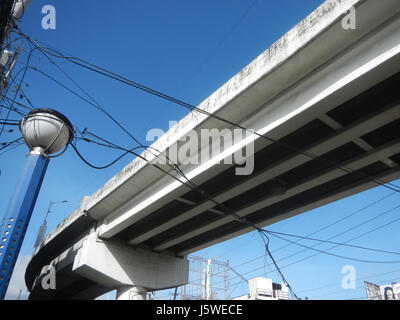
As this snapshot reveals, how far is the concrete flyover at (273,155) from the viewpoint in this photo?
6859 mm

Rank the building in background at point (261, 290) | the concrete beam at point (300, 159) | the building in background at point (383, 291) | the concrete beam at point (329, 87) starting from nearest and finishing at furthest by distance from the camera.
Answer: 1. the concrete beam at point (329, 87)
2. the concrete beam at point (300, 159)
3. the building in background at point (383, 291)
4. the building in background at point (261, 290)

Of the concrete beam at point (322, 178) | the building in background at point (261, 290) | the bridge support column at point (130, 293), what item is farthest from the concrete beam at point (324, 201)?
the building in background at point (261, 290)

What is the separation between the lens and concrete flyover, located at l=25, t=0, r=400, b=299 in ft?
22.5

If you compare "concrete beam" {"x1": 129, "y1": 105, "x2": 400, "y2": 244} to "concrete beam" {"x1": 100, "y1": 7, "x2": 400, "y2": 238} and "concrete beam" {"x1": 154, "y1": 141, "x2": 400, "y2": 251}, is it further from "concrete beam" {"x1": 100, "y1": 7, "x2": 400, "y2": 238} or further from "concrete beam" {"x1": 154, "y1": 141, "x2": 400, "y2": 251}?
"concrete beam" {"x1": 100, "y1": 7, "x2": 400, "y2": 238}

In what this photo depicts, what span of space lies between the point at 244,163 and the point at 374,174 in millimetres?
4022

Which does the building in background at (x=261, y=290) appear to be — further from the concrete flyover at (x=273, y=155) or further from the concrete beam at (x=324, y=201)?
the concrete beam at (x=324, y=201)

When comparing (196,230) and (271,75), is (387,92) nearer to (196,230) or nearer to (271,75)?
(271,75)

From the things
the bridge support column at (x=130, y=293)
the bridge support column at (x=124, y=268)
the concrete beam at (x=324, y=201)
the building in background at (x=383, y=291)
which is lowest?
the bridge support column at (x=130, y=293)

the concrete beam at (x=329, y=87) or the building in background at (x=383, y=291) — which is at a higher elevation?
the building in background at (x=383, y=291)

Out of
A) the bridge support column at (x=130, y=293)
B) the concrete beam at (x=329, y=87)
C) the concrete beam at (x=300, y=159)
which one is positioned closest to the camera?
the concrete beam at (x=329, y=87)

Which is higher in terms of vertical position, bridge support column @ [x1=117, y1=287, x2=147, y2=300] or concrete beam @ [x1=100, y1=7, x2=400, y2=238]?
concrete beam @ [x1=100, y1=7, x2=400, y2=238]

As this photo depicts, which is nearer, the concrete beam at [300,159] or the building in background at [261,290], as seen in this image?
the concrete beam at [300,159]

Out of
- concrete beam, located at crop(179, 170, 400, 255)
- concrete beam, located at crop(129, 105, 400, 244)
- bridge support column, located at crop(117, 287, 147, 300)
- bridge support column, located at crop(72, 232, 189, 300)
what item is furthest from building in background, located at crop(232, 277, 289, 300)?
concrete beam, located at crop(129, 105, 400, 244)
